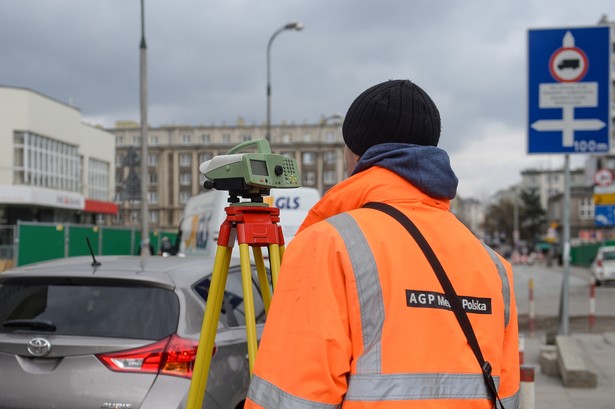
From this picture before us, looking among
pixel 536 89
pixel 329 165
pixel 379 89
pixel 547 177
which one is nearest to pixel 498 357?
pixel 379 89

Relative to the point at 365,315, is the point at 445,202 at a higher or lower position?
higher

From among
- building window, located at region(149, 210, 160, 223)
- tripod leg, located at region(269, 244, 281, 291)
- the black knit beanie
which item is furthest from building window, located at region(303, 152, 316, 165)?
the black knit beanie

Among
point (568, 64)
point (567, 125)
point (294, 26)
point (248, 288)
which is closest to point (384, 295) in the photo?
point (248, 288)

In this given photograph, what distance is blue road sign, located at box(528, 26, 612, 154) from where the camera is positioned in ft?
31.8

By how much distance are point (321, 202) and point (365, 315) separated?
0.32 m

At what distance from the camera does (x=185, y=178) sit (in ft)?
393

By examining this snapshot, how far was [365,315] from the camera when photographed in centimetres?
154

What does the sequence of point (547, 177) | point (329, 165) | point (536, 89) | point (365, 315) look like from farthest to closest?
point (547, 177) < point (329, 165) < point (536, 89) < point (365, 315)

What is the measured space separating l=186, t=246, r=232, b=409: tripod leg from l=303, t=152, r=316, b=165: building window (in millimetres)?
115999

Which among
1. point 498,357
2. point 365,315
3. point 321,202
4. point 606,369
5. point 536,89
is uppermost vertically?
point 536,89

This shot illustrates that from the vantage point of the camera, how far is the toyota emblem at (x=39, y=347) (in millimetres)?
4031

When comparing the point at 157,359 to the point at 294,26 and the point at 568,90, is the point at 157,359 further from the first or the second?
the point at 294,26

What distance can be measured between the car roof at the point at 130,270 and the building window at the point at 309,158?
114 meters

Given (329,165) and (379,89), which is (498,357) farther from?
(329,165)
